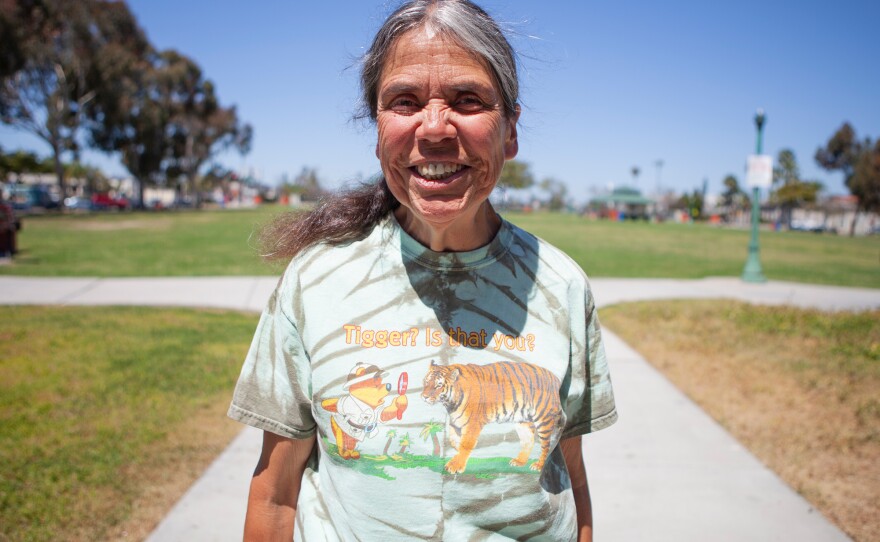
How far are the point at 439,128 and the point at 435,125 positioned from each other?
0.03 feet

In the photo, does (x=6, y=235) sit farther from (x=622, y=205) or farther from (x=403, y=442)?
(x=622, y=205)

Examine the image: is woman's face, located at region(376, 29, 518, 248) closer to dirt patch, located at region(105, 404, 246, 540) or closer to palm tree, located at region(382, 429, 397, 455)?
palm tree, located at region(382, 429, 397, 455)

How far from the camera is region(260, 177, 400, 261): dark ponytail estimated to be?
1.47m

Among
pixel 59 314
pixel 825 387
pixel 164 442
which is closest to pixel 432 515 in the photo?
pixel 164 442

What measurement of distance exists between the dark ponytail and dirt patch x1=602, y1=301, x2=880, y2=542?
2931mm

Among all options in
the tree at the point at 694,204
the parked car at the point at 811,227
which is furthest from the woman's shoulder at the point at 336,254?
the tree at the point at 694,204

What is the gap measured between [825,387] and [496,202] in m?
4.57

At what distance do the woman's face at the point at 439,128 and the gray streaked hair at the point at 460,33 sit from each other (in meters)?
0.02

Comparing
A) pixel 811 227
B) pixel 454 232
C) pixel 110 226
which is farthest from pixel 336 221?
pixel 811 227

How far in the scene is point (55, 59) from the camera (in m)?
38.1

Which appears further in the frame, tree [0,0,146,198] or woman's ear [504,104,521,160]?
tree [0,0,146,198]

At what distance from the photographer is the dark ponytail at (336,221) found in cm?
147

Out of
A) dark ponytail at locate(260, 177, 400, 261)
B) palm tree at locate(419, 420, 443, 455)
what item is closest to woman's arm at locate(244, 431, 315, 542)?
palm tree at locate(419, 420, 443, 455)

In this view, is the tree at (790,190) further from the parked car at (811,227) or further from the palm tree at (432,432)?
the palm tree at (432,432)
